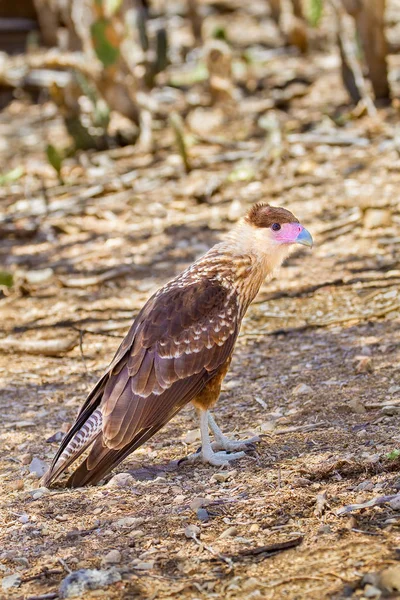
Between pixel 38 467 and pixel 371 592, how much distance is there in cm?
243

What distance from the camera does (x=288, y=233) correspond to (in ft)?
18.4

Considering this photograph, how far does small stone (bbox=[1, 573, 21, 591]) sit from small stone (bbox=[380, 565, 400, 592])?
1540 mm

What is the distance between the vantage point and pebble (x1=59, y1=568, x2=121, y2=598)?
3.92m

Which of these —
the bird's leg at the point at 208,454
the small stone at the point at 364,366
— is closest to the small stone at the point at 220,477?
the bird's leg at the point at 208,454

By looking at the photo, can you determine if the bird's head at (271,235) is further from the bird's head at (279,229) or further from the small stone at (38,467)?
the small stone at (38,467)

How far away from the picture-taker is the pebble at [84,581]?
3918 millimetres

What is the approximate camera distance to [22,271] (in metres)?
9.61

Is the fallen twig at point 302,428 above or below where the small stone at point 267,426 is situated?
above

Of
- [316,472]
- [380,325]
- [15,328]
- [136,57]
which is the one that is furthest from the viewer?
[136,57]

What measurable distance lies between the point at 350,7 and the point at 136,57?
14.9 ft

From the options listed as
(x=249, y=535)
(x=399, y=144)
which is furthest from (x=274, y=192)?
(x=249, y=535)

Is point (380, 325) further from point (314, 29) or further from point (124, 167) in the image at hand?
point (314, 29)

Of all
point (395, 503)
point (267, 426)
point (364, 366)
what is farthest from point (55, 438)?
point (395, 503)

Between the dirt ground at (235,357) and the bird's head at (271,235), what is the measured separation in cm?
100
